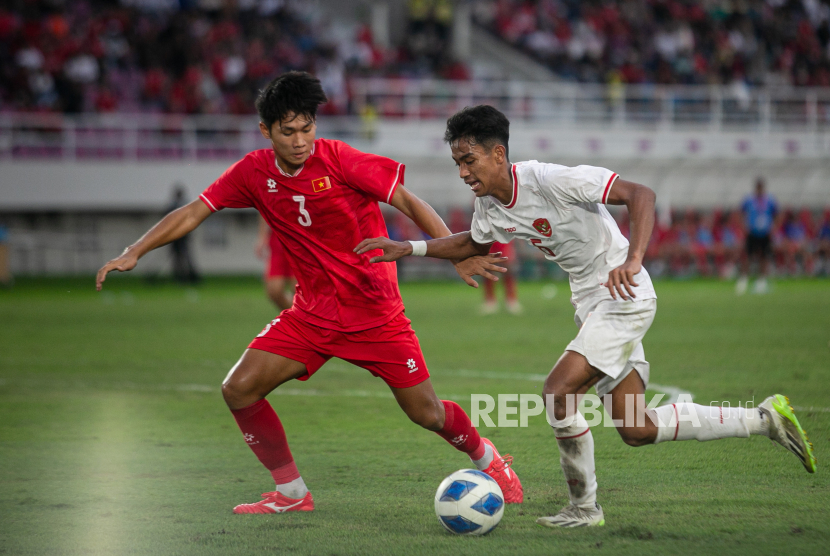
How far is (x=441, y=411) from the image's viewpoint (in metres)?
4.64

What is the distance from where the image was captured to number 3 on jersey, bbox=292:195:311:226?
4.64 m

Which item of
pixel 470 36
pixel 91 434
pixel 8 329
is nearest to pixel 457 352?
pixel 91 434

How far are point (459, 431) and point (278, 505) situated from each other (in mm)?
978

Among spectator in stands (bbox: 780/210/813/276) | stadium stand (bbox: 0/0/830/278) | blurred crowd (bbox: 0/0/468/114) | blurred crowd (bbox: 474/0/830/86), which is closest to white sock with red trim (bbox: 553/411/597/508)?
stadium stand (bbox: 0/0/830/278)

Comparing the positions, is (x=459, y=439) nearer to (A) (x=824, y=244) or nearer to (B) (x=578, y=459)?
(B) (x=578, y=459)

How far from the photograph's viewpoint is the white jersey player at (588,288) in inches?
164

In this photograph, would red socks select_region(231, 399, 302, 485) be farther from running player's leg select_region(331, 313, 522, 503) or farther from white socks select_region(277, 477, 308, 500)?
running player's leg select_region(331, 313, 522, 503)

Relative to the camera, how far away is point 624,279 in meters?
4.03

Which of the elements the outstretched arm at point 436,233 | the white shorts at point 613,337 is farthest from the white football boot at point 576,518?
the outstretched arm at point 436,233

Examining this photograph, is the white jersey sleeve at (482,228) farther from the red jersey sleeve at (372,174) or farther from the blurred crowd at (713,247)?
the blurred crowd at (713,247)

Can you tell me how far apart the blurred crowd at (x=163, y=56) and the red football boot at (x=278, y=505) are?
70.7 ft

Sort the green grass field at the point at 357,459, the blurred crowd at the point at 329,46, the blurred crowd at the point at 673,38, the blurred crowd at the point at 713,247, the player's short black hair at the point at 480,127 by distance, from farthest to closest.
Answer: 1. the blurred crowd at the point at 673,38
2. the blurred crowd at the point at 713,247
3. the blurred crowd at the point at 329,46
4. the player's short black hair at the point at 480,127
5. the green grass field at the point at 357,459

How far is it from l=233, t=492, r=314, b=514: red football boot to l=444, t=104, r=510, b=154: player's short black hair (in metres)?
1.92

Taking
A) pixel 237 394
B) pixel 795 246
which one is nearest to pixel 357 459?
pixel 237 394
